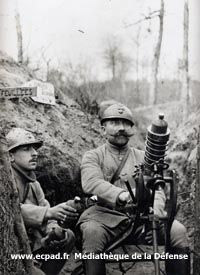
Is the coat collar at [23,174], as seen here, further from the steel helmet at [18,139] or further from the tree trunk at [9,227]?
the tree trunk at [9,227]

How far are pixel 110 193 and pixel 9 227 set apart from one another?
84 centimetres

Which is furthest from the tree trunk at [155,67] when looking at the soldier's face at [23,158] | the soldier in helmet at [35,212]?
the soldier's face at [23,158]

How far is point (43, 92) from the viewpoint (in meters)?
4.16

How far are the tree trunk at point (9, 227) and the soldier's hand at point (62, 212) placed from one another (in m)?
0.25

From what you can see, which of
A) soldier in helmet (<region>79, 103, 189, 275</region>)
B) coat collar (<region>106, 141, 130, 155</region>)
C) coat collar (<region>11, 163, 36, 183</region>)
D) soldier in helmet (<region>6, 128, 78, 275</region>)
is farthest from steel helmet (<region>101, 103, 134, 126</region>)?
coat collar (<region>11, 163, 36, 183</region>)

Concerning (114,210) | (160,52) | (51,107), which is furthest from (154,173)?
(51,107)

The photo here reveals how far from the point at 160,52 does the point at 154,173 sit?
4.08 ft

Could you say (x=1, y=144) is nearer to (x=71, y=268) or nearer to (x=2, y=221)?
(x=2, y=221)

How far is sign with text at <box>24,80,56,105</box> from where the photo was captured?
405 centimetres

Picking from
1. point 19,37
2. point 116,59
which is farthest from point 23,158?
point 116,59

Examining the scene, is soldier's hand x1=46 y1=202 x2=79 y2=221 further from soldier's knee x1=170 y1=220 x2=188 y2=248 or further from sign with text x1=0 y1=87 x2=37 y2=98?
sign with text x1=0 y1=87 x2=37 y2=98

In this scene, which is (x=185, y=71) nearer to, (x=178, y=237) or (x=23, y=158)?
(x=178, y=237)

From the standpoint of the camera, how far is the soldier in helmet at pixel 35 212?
10.8ft

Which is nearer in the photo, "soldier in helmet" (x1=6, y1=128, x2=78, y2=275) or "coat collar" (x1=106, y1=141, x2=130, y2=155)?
"soldier in helmet" (x1=6, y1=128, x2=78, y2=275)
